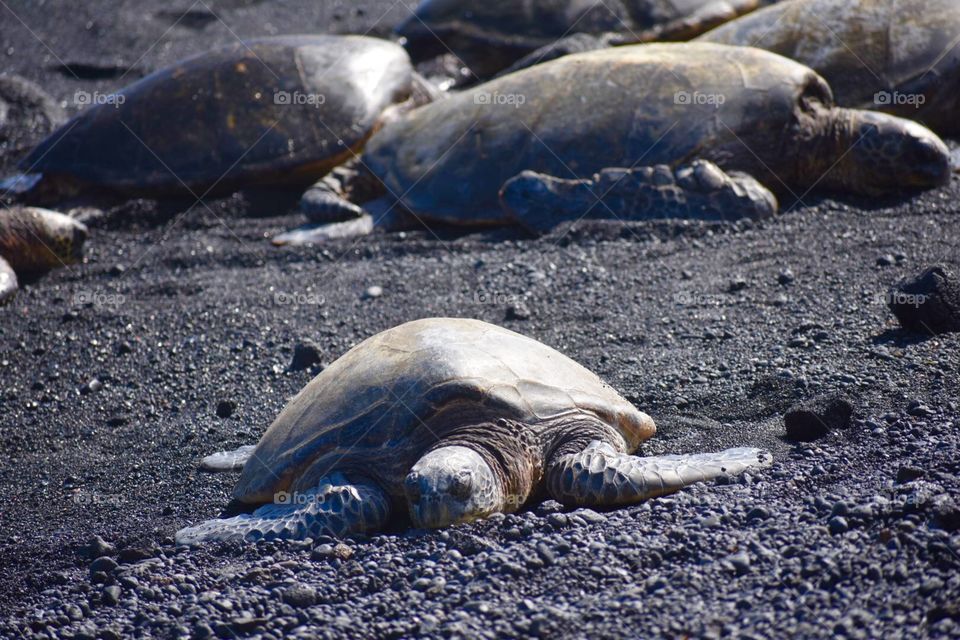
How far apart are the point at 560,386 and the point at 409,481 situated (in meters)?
0.80

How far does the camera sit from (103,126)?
27.3 ft

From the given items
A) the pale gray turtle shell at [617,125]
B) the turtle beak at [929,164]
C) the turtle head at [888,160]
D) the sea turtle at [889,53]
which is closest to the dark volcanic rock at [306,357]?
the pale gray turtle shell at [617,125]

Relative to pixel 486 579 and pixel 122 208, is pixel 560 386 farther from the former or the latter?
pixel 122 208

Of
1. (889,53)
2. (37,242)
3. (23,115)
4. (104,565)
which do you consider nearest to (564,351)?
(104,565)

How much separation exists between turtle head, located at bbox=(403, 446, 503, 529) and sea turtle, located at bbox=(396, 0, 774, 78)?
7.10 metres

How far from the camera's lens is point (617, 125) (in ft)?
22.3

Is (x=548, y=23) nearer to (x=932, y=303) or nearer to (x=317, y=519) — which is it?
(x=932, y=303)

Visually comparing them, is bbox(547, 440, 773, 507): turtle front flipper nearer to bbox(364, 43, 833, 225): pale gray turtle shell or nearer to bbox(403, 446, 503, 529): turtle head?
bbox(403, 446, 503, 529): turtle head

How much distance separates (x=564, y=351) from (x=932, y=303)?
5.44 ft

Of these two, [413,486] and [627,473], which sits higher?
[413,486]

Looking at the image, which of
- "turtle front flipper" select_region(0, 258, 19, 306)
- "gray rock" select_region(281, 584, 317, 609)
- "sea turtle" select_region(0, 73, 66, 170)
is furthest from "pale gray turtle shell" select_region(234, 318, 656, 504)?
"sea turtle" select_region(0, 73, 66, 170)

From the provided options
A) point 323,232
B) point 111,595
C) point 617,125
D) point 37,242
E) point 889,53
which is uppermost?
point 889,53

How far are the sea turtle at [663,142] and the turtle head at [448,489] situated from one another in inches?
130

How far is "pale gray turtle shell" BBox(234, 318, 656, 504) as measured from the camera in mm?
3643
